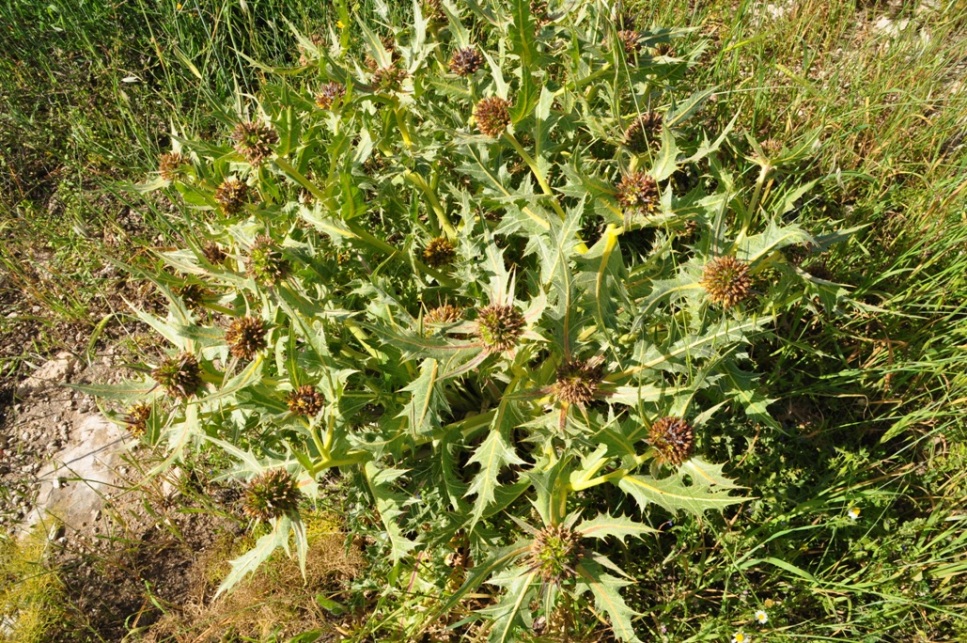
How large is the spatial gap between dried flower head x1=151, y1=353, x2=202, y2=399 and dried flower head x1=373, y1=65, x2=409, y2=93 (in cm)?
132

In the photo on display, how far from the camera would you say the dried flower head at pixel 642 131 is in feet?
8.54

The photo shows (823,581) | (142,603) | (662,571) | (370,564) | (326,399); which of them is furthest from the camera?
(142,603)

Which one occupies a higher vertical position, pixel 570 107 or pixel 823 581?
pixel 570 107

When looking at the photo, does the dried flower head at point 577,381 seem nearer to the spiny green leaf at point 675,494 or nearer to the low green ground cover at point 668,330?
the low green ground cover at point 668,330

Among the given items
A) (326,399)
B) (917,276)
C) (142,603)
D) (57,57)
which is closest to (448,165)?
(326,399)

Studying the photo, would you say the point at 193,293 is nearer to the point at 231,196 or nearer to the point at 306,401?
the point at 231,196

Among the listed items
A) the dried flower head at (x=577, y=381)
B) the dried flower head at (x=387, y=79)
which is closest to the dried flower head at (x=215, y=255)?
the dried flower head at (x=387, y=79)

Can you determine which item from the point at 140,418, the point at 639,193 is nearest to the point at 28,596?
the point at 140,418

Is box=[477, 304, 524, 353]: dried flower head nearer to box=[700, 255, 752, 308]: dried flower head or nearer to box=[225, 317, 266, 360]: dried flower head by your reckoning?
box=[700, 255, 752, 308]: dried flower head

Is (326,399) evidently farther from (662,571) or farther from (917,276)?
(917,276)

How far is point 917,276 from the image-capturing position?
2.92 meters

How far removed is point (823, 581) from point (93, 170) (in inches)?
185

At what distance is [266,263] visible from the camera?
230 centimetres

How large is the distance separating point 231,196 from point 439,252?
0.87 metres
